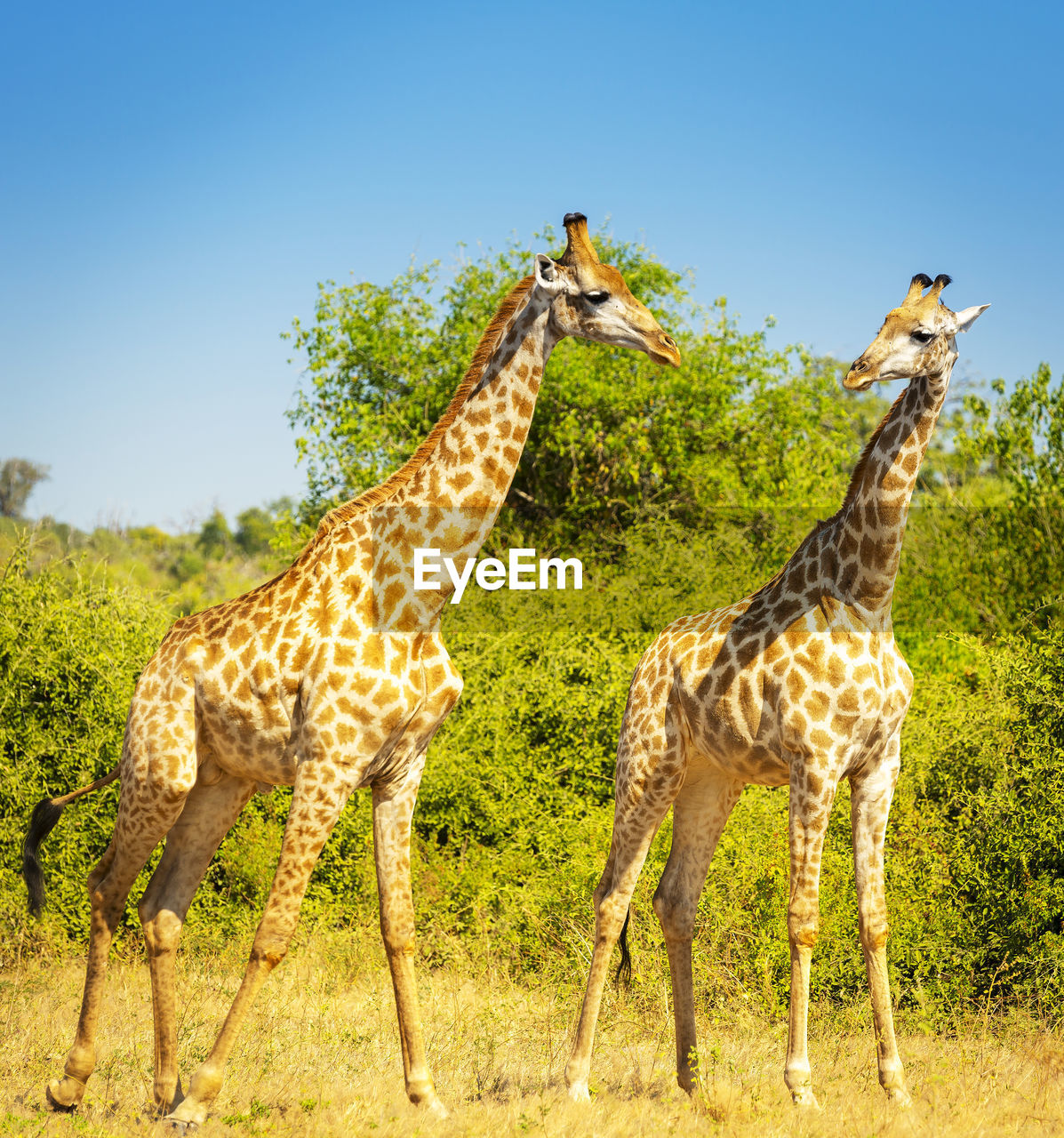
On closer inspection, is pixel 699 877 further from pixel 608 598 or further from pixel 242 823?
pixel 608 598

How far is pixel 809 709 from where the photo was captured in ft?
16.8

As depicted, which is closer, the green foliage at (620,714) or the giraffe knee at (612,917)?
the giraffe knee at (612,917)

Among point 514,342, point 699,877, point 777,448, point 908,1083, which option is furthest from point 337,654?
point 777,448

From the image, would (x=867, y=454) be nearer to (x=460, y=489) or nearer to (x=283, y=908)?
(x=460, y=489)

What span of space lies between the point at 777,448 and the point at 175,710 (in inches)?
538

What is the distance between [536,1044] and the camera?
21.3 feet

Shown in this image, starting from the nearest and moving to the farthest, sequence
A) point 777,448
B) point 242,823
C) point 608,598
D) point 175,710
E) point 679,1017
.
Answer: point 175,710 → point 679,1017 → point 242,823 → point 608,598 → point 777,448

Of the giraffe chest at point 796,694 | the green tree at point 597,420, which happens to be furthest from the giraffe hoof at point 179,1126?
the green tree at point 597,420

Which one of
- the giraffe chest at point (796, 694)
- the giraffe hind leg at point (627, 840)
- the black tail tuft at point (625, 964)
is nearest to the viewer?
the giraffe chest at point (796, 694)

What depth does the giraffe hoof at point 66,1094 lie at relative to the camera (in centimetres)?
521

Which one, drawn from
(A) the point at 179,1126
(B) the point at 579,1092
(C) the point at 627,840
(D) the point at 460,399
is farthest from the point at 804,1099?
(D) the point at 460,399

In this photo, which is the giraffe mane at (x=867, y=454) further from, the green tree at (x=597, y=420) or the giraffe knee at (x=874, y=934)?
the green tree at (x=597, y=420)

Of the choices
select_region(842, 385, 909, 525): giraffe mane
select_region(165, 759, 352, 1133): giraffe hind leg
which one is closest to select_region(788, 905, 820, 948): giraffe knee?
select_region(842, 385, 909, 525): giraffe mane

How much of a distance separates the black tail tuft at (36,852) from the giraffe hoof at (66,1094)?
0.95m
